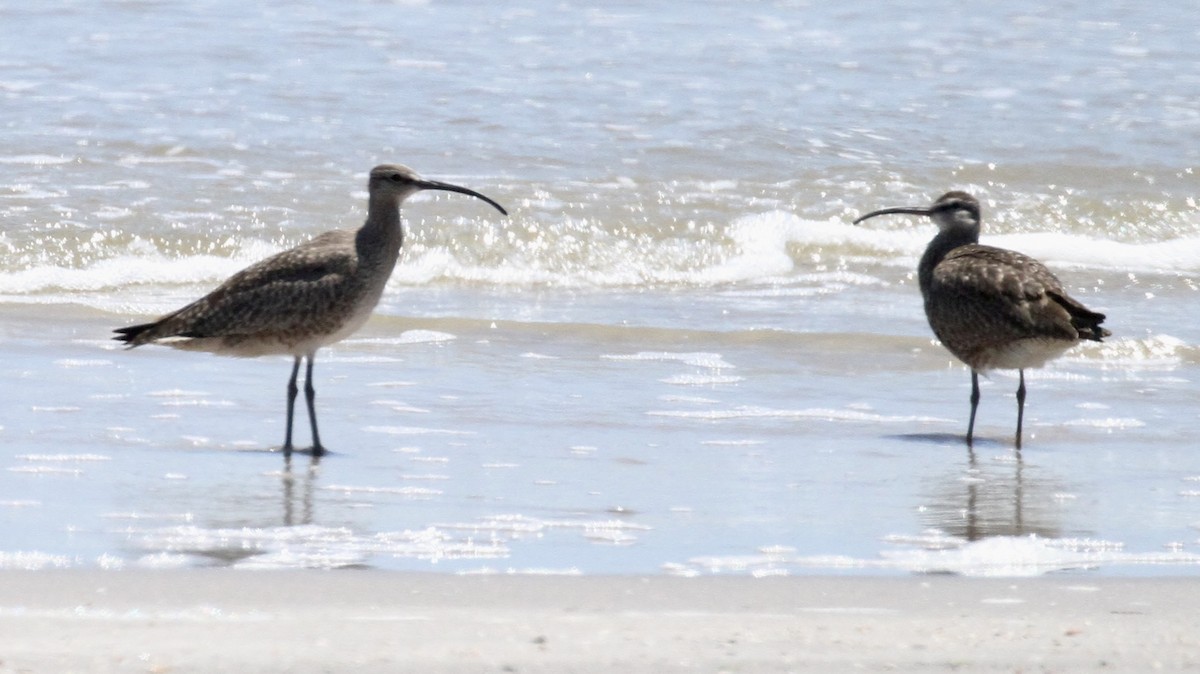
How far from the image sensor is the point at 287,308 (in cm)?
752

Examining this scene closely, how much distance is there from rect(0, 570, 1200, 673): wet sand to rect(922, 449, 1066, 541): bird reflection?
2.53 feet

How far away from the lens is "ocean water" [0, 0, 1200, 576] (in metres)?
5.80

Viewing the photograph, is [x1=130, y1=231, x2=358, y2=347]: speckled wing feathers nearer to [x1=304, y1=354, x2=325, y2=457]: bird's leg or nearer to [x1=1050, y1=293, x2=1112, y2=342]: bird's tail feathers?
→ [x1=304, y1=354, x2=325, y2=457]: bird's leg

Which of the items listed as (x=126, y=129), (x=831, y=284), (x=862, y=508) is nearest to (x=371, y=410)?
(x=862, y=508)

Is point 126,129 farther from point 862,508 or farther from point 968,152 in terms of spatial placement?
point 862,508

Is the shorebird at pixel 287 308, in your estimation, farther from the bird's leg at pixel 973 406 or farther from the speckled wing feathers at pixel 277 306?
the bird's leg at pixel 973 406

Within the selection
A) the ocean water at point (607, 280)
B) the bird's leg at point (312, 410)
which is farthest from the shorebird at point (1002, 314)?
the bird's leg at point (312, 410)

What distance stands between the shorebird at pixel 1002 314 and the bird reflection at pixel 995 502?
2.23 feet

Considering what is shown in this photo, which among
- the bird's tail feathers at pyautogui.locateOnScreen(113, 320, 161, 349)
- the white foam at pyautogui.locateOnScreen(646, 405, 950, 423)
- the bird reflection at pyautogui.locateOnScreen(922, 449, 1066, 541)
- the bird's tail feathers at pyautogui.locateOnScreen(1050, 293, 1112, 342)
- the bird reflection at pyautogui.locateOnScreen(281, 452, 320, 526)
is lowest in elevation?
the bird reflection at pyautogui.locateOnScreen(922, 449, 1066, 541)

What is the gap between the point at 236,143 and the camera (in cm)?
1401

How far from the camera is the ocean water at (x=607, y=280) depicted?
5.80 metres

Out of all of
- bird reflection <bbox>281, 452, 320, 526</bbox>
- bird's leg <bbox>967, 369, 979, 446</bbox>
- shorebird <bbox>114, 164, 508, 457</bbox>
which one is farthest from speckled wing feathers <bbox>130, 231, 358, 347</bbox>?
bird's leg <bbox>967, 369, 979, 446</bbox>

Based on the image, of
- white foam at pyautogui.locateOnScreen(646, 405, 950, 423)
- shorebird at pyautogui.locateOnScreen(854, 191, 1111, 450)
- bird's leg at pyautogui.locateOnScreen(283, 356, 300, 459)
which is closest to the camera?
bird's leg at pyautogui.locateOnScreen(283, 356, 300, 459)

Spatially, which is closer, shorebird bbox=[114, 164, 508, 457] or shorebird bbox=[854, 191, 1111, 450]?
shorebird bbox=[114, 164, 508, 457]
